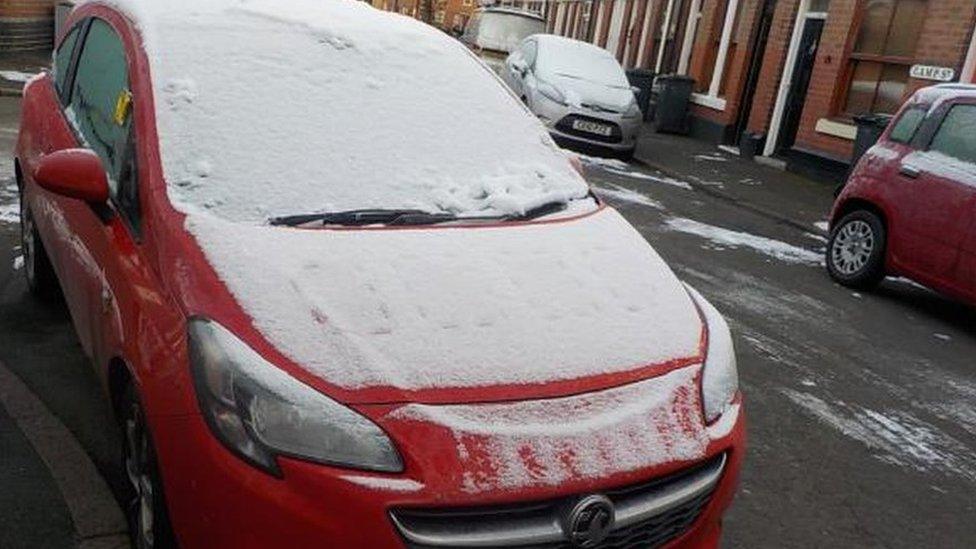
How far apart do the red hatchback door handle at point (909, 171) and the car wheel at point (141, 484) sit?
6.29 meters

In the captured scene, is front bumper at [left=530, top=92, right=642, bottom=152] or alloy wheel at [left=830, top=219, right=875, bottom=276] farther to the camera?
front bumper at [left=530, top=92, right=642, bottom=152]

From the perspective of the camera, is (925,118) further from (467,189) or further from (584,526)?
(584,526)

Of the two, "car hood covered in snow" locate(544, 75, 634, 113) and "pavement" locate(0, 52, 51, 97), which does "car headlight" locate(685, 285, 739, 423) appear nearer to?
"car hood covered in snow" locate(544, 75, 634, 113)

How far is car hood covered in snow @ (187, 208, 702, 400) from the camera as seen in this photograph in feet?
7.13

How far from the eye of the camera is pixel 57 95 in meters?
4.11

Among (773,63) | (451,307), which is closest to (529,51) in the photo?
(773,63)

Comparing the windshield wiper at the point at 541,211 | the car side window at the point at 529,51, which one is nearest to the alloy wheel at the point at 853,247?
the windshield wiper at the point at 541,211

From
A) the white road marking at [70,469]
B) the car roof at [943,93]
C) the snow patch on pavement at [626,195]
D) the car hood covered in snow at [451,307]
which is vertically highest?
the car roof at [943,93]

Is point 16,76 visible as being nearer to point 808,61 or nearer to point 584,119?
point 584,119

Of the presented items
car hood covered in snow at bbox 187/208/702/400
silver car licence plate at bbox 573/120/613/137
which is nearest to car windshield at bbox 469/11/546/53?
silver car licence plate at bbox 573/120/613/137

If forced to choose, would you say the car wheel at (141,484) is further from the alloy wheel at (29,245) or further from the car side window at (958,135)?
the car side window at (958,135)

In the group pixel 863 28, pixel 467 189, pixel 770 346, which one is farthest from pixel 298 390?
pixel 863 28

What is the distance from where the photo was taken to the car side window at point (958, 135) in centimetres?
670

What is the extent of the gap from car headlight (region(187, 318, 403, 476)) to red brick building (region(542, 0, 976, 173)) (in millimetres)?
11621
